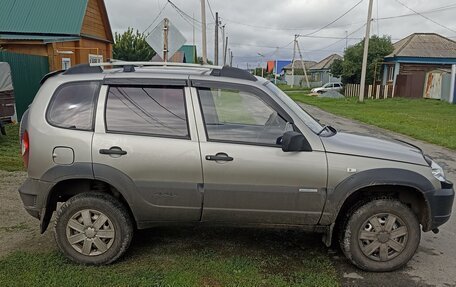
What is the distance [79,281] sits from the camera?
10.8ft

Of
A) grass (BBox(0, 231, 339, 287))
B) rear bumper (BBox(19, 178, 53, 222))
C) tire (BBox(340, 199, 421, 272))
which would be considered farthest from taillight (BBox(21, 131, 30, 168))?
tire (BBox(340, 199, 421, 272))

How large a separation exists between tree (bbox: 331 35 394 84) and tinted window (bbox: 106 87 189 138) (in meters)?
32.4

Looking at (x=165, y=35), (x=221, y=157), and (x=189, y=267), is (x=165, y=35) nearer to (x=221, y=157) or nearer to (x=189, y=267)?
(x=221, y=157)

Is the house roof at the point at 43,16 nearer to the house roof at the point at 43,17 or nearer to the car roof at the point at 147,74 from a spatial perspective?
the house roof at the point at 43,17

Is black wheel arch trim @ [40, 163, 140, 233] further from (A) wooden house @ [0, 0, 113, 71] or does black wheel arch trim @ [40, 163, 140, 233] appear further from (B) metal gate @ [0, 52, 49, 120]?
(A) wooden house @ [0, 0, 113, 71]

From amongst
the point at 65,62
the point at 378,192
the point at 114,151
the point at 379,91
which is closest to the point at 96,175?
the point at 114,151

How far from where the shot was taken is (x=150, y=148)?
342cm

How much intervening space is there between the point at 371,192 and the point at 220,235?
65.5 inches

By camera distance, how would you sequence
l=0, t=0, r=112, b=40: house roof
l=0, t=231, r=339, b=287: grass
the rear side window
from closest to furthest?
l=0, t=231, r=339, b=287: grass → the rear side window → l=0, t=0, r=112, b=40: house roof

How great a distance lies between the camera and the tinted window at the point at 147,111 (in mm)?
3496

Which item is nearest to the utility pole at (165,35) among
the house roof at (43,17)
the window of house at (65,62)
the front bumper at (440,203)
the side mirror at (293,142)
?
the side mirror at (293,142)

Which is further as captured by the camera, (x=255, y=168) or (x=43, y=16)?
(x=43, y=16)

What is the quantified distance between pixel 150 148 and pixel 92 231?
975 millimetres

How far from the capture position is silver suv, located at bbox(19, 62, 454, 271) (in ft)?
11.2
